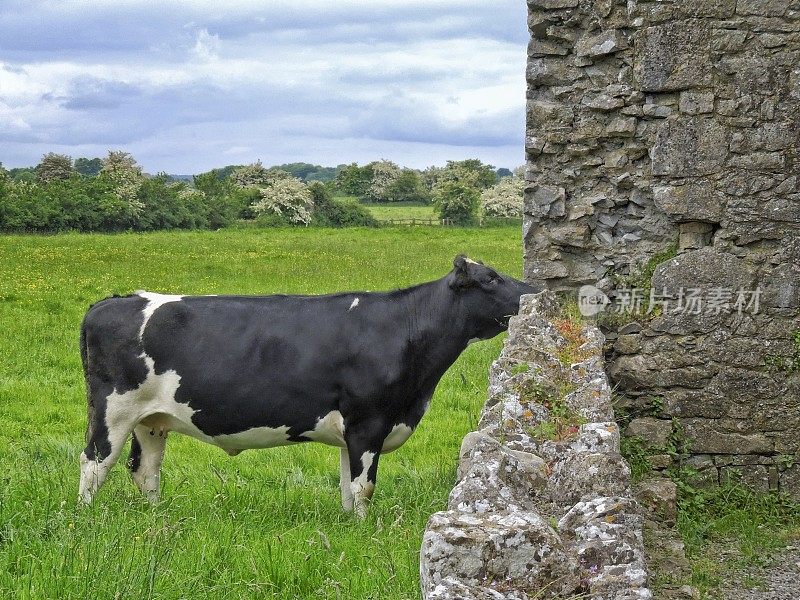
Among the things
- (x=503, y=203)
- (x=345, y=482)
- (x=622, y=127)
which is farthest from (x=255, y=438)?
(x=503, y=203)

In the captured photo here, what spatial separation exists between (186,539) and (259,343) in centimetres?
223

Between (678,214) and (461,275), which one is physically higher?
(678,214)

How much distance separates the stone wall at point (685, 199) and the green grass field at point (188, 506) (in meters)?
2.03

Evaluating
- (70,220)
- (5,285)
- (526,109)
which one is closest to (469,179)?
(70,220)

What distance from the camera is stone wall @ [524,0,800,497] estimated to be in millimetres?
7434

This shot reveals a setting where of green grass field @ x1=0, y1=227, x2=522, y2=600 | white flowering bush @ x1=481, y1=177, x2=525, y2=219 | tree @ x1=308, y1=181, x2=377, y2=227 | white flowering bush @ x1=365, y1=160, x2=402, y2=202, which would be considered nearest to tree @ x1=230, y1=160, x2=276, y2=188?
white flowering bush @ x1=365, y1=160, x2=402, y2=202

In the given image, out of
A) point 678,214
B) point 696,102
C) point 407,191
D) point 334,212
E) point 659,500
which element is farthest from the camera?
point 407,191

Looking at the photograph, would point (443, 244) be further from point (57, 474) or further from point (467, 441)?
point (467, 441)

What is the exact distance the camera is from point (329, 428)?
7.70 meters

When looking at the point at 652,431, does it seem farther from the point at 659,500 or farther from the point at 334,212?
the point at 334,212

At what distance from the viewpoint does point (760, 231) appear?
7.50 m

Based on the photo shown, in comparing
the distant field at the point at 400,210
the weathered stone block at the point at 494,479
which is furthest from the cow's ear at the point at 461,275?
the distant field at the point at 400,210

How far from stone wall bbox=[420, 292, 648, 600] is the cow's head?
203cm

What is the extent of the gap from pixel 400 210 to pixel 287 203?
2648 cm
